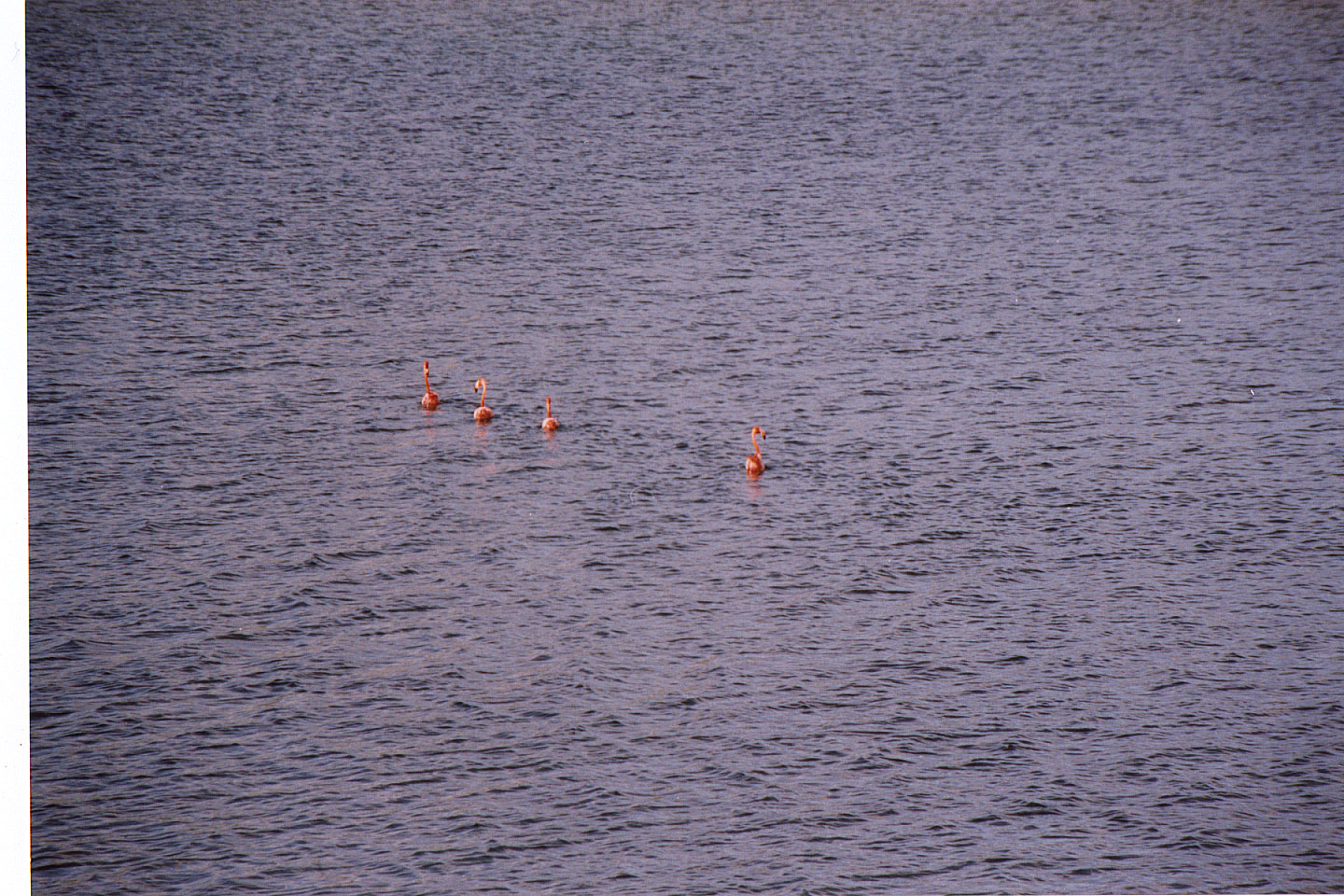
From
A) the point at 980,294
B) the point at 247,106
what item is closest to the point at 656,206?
the point at 980,294

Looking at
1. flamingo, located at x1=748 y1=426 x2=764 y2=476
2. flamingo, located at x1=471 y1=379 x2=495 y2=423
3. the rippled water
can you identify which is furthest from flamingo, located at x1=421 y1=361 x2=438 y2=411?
flamingo, located at x1=748 y1=426 x2=764 y2=476

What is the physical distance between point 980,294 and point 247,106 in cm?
2563

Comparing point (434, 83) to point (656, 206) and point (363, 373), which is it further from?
point (363, 373)

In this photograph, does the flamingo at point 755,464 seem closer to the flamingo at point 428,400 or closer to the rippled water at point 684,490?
the rippled water at point 684,490

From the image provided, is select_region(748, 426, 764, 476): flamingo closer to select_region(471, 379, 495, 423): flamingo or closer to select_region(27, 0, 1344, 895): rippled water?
select_region(27, 0, 1344, 895): rippled water

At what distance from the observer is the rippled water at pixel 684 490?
16.1 metres

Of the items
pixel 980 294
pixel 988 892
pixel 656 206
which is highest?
pixel 656 206

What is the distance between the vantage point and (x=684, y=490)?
2403 centimetres

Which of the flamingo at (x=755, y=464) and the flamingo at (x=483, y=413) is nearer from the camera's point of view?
the flamingo at (x=755, y=464)

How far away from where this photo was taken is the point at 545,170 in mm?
41562

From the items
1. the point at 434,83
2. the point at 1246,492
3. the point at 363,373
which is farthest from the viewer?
the point at 434,83

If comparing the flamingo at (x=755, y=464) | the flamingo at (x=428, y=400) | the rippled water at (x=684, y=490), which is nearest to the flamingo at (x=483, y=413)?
the rippled water at (x=684, y=490)

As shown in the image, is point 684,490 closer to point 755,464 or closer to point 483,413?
point 755,464

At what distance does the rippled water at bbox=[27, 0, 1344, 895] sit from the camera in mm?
16062
